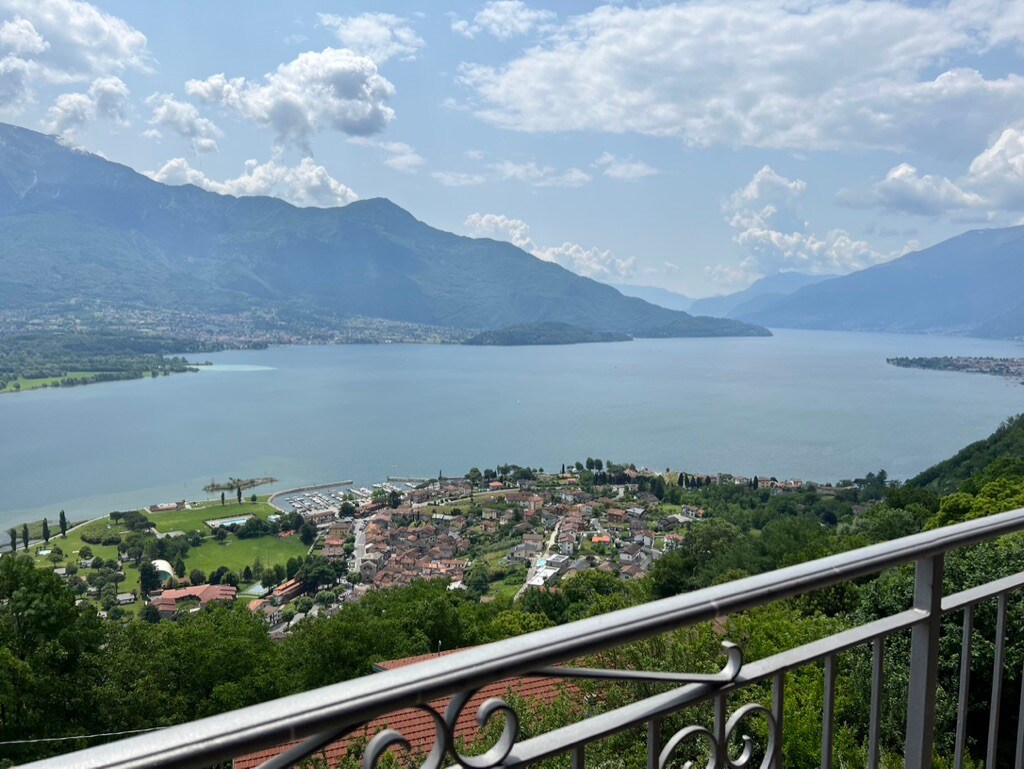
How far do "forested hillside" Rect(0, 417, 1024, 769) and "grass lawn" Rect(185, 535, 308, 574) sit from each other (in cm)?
1511

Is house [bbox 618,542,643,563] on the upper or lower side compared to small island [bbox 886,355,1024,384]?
lower

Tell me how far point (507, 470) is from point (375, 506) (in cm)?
881

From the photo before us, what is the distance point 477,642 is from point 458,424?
4417cm

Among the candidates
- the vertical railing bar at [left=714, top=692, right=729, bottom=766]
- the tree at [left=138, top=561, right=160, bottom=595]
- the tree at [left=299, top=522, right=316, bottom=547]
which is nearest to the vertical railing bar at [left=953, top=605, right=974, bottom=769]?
the vertical railing bar at [left=714, top=692, right=729, bottom=766]

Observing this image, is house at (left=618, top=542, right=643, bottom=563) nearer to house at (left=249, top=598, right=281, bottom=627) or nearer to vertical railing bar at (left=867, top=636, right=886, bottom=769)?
house at (left=249, top=598, right=281, bottom=627)

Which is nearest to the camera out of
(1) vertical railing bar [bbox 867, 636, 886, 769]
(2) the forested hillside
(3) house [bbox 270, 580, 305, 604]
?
(1) vertical railing bar [bbox 867, 636, 886, 769]

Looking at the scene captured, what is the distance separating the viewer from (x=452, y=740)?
27.5 inches

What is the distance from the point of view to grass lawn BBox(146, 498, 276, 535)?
33438 mm

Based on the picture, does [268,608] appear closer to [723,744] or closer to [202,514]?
[202,514]

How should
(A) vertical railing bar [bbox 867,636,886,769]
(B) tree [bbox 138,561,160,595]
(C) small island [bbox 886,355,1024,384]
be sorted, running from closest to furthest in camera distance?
Result: (A) vertical railing bar [bbox 867,636,886,769] < (B) tree [bbox 138,561,160,595] < (C) small island [bbox 886,355,1024,384]

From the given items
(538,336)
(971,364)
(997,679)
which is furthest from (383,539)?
(538,336)

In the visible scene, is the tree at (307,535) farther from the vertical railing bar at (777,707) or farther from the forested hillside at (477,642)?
the vertical railing bar at (777,707)

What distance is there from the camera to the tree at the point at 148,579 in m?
25.8

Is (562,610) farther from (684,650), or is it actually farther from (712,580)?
(684,650)
